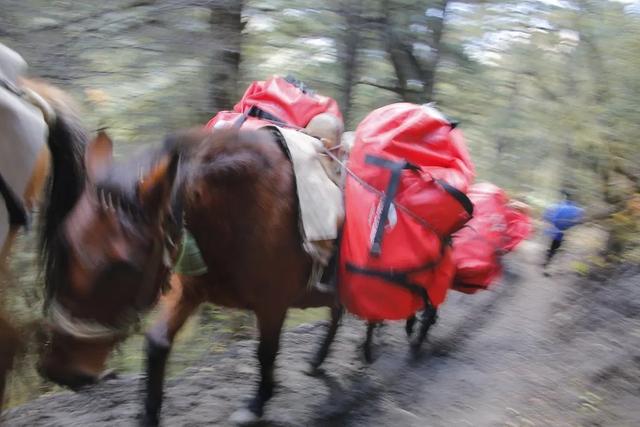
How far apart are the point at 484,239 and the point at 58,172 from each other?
3.23 m

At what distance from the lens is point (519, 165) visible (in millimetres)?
12922

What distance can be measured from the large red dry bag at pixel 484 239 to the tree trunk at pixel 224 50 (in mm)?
2711

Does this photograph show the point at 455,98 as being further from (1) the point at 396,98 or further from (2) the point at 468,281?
(2) the point at 468,281

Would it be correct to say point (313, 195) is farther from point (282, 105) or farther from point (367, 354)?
point (367, 354)

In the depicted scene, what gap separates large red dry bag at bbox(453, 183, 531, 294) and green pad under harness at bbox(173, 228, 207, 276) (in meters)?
2.01

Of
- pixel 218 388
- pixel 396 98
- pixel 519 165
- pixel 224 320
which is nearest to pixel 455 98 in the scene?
pixel 396 98

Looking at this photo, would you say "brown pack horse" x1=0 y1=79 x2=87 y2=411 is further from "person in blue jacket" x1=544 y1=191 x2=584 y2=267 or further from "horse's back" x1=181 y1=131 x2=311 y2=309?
"person in blue jacket" x1=544 y1=191 x2=584 y2=267

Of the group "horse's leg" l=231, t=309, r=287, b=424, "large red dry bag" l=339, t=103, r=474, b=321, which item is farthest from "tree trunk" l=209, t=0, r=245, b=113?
"horse's leg" l=231, t=309, r=287, b=424

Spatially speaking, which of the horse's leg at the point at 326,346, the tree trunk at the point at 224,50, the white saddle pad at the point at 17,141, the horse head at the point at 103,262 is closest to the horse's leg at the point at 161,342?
the horse head at the point at 103,262

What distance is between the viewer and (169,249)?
8.43ft

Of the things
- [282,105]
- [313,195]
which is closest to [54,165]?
[313,195]

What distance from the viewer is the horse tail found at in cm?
241

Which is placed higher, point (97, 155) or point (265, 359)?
point (97, 155)

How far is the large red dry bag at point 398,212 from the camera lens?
3369mm
